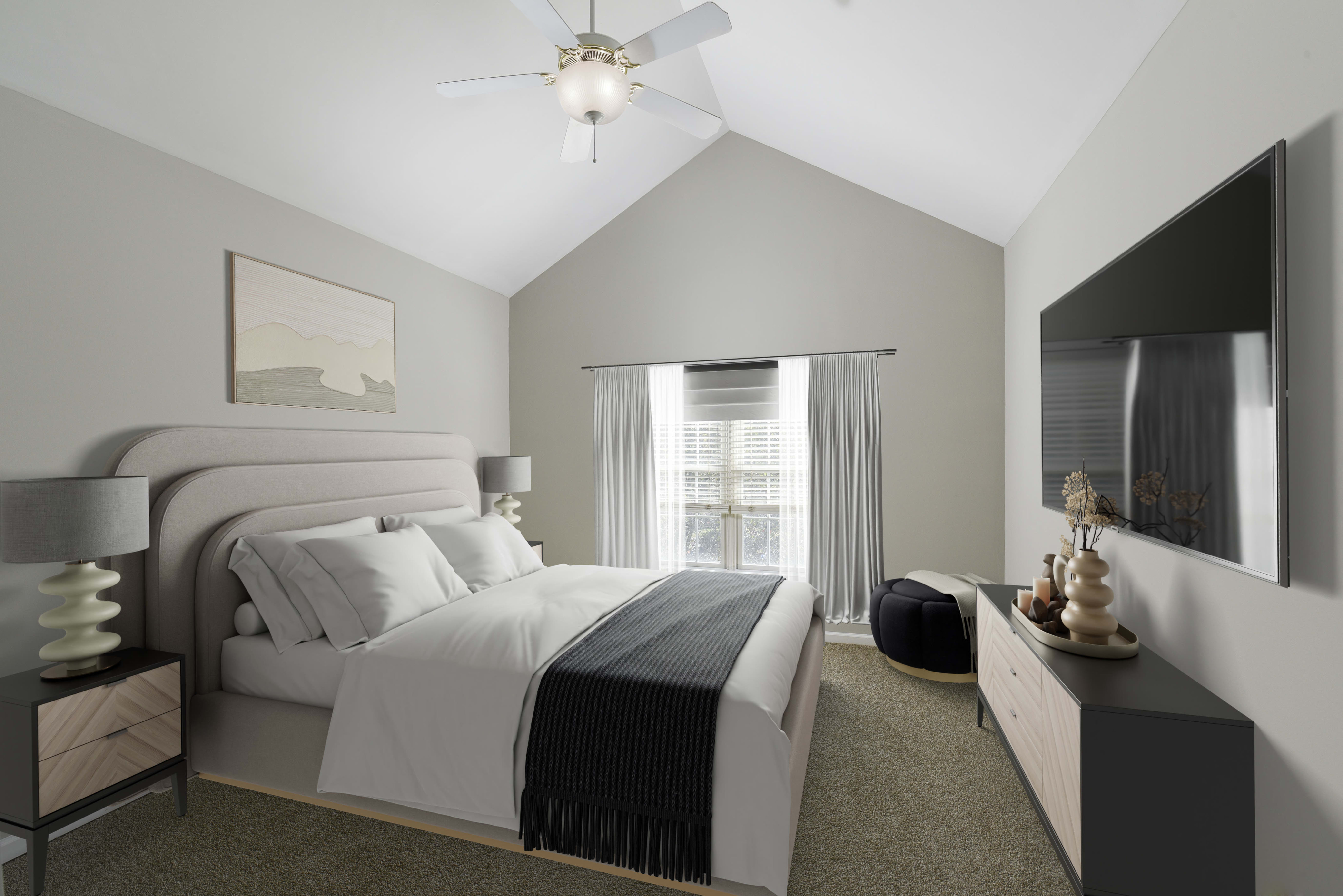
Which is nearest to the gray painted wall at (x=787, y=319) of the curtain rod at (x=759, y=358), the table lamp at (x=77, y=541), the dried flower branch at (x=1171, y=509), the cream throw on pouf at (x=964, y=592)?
the curtain rod at (x=759, y=358)

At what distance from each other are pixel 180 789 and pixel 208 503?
1054 millimetres

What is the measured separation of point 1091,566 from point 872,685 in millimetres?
1720

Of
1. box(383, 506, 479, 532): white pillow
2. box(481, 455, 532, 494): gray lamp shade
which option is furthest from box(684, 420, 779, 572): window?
box(383, 506, 479, 532): white pillow

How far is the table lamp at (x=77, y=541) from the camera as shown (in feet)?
5.76

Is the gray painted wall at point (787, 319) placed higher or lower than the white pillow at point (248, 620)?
higher

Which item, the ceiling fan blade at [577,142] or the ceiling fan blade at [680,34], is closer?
the ceiling fan blade at [680,34]

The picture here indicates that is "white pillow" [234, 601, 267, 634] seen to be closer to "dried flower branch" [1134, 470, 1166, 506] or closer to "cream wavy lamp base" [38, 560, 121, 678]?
"cream wavy lamp base" [38, 560, 121, 678]

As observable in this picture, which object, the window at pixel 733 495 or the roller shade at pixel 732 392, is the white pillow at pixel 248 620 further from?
the roller shade at pixel 732 392

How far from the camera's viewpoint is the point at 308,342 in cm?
307

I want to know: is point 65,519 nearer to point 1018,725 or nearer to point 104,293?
point 104,293

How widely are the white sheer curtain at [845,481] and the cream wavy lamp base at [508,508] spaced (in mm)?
2083

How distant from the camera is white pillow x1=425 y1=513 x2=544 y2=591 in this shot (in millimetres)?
2982

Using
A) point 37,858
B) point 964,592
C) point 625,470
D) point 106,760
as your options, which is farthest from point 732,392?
point 37,858

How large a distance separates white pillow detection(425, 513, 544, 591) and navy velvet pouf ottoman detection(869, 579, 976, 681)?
1996mm
